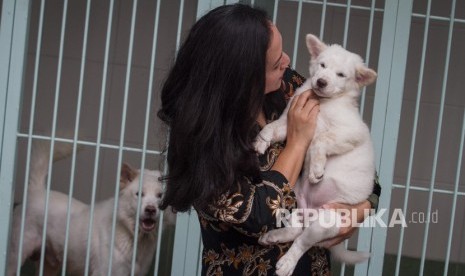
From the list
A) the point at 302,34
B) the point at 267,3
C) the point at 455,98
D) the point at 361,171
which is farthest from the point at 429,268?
the point at 361,171

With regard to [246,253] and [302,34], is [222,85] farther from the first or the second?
[302,34]

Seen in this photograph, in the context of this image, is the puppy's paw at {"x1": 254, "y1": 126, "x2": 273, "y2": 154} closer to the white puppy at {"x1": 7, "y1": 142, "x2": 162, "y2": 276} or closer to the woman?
the woman

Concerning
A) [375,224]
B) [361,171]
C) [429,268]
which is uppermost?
[361,171]

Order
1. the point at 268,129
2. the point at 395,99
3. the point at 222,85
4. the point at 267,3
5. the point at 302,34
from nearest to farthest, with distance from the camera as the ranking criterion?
the point at 222,85
the point at 268,129
the point at 395,99
the point at 267,3
the point at 302,34

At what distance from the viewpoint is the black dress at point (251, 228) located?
1.70 meters

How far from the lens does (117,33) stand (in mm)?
4461

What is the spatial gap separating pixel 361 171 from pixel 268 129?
0.93ft

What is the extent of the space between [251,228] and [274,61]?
373mm

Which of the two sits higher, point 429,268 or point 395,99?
point 395,99

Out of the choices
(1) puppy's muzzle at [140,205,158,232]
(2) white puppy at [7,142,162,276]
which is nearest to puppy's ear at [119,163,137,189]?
(2) white puppy at [7,142,162,276]

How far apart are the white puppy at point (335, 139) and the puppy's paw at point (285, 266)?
0.11 metres


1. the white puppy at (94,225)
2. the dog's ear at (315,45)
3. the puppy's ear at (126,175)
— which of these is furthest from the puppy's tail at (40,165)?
the dog's ear at (315,45)

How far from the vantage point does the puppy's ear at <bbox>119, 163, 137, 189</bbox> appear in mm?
3303

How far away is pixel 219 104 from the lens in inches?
67.9
